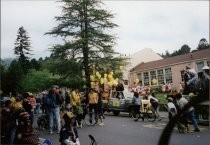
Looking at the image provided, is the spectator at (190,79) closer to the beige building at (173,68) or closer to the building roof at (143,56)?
the beige building at (173,68)

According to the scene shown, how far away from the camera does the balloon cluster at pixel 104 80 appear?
104 ft

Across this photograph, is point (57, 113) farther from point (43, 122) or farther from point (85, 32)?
point (85, 32)

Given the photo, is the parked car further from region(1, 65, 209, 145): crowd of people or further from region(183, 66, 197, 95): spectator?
region(183, 66, 197, 95): spectator

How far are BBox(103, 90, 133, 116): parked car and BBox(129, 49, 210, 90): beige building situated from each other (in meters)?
23.0

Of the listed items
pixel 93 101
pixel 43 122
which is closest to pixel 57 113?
pixel 43 122

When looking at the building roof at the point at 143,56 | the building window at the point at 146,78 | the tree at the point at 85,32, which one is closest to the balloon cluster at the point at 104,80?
the tree at the point at 85,32

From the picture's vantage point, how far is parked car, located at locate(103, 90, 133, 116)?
24141 millimetres

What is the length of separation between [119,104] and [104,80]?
8278mm

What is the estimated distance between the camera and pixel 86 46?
40.0 m

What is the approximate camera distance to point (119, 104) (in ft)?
80.8

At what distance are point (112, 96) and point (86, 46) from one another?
14.5 metres

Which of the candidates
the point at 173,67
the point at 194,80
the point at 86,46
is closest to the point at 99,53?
the point at 86,46

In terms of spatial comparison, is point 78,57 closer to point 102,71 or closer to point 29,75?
point 102,71

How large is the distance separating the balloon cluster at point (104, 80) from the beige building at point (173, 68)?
15.1 meters
